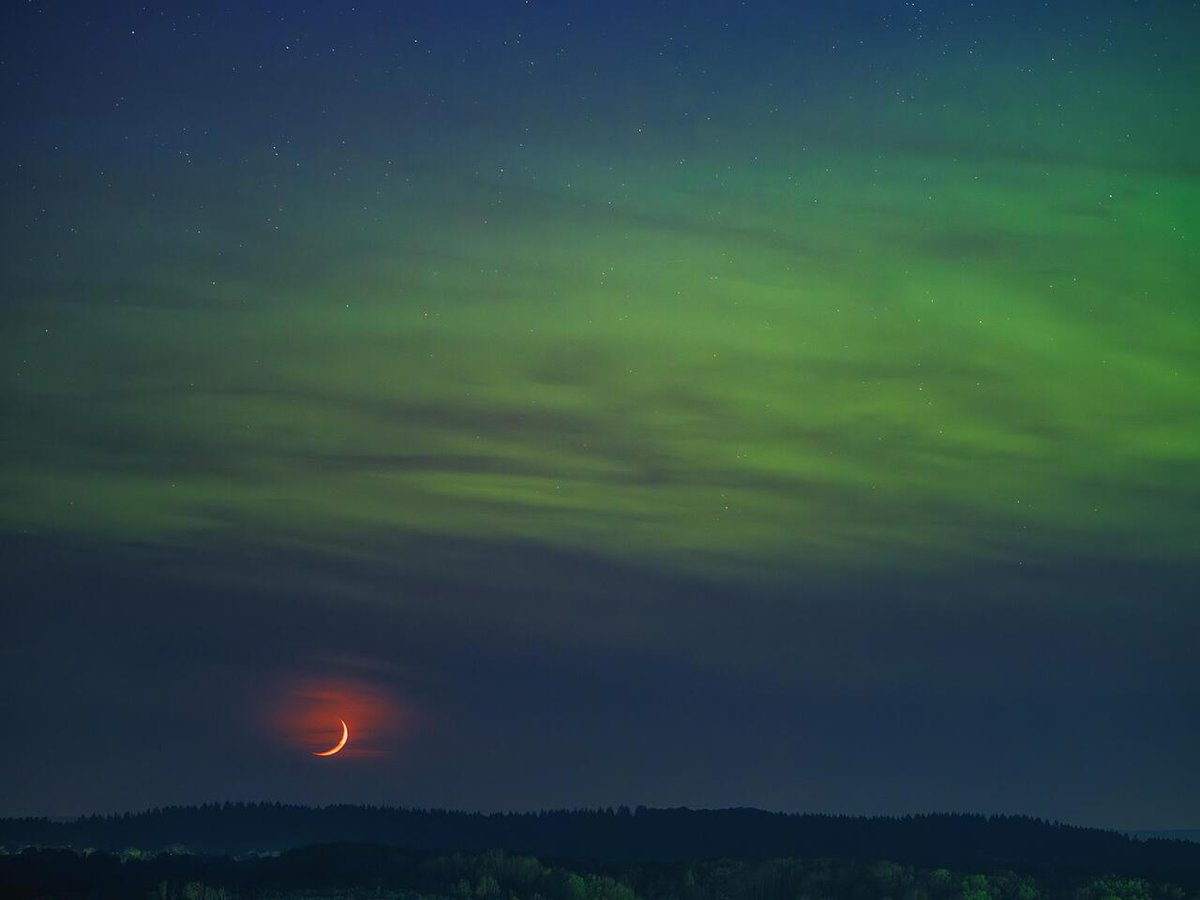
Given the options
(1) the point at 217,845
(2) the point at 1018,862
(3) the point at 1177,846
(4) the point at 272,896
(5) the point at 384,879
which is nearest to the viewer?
(4) the point at 272,896

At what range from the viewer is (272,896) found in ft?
314

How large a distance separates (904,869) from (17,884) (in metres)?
63.3

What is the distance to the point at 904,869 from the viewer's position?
125 meters

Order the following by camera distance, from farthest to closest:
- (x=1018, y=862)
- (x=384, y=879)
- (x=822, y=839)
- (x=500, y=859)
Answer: (x=822, y=839) → (x=1018, y=862) → (x=500, y=859) → (x=384, y=879)

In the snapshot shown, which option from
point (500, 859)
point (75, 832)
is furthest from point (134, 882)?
point (75, 832)

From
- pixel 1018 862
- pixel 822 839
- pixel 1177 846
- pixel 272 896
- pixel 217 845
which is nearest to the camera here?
pixel 272 896

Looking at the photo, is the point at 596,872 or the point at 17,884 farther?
the point at 596,872

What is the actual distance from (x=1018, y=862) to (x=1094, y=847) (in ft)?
115

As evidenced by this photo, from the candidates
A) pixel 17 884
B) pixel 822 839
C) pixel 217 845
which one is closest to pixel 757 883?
pixel 17 884

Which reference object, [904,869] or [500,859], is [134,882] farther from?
[904,869]

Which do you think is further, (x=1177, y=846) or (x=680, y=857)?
(x=680, y=857)

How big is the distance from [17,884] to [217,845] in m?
101

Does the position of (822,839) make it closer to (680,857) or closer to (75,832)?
(680,857)

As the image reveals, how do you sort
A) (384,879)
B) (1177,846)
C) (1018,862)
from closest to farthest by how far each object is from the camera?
(384,879) < (1018,862) < (1177,846)
